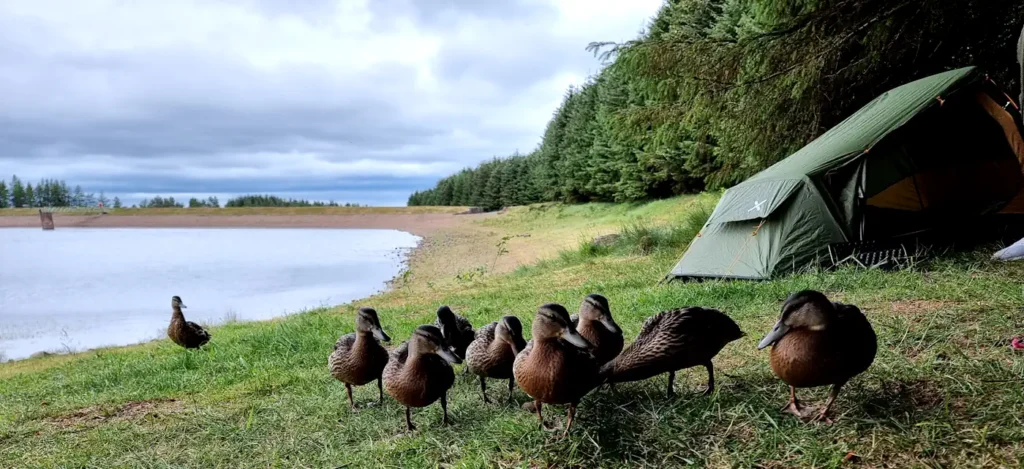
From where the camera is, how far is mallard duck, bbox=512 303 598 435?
2734 millimetres

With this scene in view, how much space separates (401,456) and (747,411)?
5.44ft

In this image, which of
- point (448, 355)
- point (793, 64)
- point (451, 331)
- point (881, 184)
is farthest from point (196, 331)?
point (881, 184)

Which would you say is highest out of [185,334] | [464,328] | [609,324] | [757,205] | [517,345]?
[757,205]

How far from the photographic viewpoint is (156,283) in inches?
770

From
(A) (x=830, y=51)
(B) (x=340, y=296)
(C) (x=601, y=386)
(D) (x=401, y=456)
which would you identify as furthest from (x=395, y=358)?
(B) (x=340, y=296)

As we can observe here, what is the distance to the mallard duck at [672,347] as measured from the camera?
10.2 feet

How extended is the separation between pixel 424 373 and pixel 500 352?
545 millimetres

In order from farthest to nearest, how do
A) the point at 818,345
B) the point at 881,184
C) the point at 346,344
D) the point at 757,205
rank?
the point at 757,205 < the point at 881,184 < the point at 346,344 < the point at 818,345

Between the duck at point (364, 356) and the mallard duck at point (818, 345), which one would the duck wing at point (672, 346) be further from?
the duck at point (364, 356)

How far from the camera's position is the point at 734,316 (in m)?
5.26

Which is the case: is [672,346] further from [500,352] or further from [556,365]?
[500,352]

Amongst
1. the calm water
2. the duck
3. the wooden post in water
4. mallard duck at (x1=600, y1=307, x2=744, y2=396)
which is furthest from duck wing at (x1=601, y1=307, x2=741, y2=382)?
the wooden post in water

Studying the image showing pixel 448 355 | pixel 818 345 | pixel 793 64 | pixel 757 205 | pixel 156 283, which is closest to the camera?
pixel 818 345

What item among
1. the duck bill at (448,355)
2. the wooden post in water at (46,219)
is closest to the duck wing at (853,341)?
the duck bill at (448,355)
